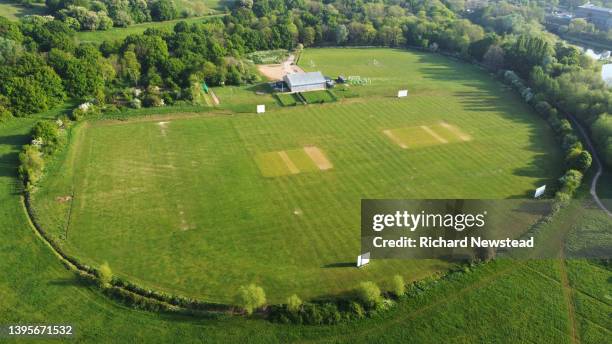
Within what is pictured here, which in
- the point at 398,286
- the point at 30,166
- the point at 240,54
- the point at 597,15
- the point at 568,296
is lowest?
the point at 568,296

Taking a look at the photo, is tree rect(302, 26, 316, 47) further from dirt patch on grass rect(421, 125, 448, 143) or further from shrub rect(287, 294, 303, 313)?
shrub rect(287, 294, 303, 313)

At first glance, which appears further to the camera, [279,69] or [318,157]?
[279,69]

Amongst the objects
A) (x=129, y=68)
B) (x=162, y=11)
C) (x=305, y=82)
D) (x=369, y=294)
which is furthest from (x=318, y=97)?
(x=162, y=11)

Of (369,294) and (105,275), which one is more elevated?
(105,275)

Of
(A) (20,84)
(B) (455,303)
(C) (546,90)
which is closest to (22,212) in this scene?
(A) (20,84)

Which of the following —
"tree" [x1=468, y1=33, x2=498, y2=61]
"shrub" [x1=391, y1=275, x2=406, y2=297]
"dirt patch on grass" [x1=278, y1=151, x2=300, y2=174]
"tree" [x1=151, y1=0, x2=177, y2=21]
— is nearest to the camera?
"shrub" [x1=391, y1=275, x2=406, y2=297]

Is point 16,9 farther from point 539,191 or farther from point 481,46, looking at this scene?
point 539,191

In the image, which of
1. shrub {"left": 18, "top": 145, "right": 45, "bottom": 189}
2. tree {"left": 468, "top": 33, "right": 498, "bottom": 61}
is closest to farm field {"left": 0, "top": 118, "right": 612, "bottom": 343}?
shrub {"left": 18, "top": 145, "right": 45, "bottom": 189}
